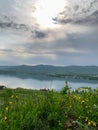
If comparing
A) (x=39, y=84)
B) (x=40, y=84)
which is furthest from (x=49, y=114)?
(x=39, y=84)

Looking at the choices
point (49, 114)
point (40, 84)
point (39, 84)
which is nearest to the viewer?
point (49, 114)

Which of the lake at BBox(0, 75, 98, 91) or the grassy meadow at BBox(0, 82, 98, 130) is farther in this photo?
the lake at BBox(0, 75, 98, 91)

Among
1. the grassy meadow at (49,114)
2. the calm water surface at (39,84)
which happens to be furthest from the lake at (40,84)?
the grassy meadow at (49,114)

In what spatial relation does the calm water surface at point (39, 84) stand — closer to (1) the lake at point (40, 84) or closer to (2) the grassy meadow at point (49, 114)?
(1) the lake at point (40, 84)

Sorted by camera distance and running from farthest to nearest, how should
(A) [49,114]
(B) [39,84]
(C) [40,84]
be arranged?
(B) [39,84] < (C) [40,84] < (A) [49,114]

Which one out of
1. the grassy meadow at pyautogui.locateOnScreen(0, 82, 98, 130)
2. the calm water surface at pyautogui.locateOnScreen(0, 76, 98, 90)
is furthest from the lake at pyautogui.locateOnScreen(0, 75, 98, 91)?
the grassy meadow at pyautogui.locateOnScreen(0, 82, 98, 130)

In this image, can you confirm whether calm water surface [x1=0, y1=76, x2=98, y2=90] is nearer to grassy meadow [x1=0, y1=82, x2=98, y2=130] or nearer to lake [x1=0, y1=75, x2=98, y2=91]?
lake [x1=0, y1=75, x2=98, y2=91]

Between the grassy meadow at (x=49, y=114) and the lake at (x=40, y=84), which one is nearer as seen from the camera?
the grassy meadow at (x=49, y=114)

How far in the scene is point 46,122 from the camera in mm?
8930

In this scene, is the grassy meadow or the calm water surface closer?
the grassy meadow

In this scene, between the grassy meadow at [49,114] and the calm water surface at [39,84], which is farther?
the calm water surface at [39,84]

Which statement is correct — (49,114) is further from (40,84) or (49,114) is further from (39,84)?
(39,84)

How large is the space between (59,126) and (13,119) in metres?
1.23

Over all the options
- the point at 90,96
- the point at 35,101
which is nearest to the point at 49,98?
the point at 35,101
